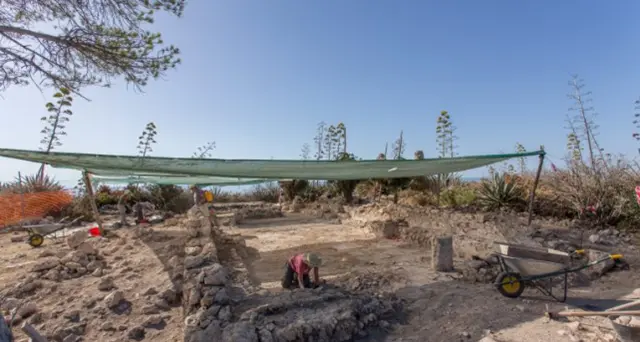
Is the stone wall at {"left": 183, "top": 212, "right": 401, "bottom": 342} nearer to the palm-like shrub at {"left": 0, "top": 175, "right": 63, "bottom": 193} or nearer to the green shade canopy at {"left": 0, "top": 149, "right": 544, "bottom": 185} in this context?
the green shade canopy at {"left": 0, "top": 149, "right": 544, "bottom": 185}

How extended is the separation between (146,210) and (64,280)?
8316mm

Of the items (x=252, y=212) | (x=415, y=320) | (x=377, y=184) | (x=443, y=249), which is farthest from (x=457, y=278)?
(x=252, y=212)

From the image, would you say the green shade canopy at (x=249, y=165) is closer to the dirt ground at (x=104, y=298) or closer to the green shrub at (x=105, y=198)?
the dirt ground at (x=104, y=298)

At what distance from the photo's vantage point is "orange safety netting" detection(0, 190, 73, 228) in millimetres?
10047

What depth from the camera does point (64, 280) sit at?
4.86m

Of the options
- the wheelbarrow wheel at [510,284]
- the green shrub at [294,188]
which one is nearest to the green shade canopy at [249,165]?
the wheelbarrow wheel at [510,284]

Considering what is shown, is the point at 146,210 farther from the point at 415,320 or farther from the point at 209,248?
the point at 415,320

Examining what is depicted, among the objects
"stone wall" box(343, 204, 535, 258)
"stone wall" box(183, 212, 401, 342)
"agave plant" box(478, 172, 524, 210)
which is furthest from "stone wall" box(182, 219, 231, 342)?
"agave plant" box(478, 172, 524, 210)

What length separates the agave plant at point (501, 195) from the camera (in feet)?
24.8

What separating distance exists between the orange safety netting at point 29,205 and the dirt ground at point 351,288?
180 inches

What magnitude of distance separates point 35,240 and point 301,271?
7032mm

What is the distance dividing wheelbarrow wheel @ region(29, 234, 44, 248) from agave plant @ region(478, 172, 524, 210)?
10.4 m

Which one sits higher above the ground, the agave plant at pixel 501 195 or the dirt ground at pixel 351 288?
the agave plant at pixel 501 195

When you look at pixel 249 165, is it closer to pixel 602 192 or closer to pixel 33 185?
pixel 602 192
